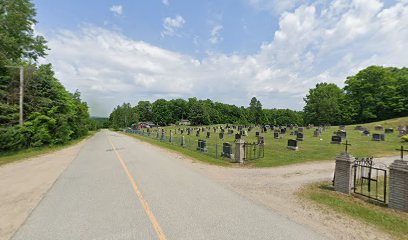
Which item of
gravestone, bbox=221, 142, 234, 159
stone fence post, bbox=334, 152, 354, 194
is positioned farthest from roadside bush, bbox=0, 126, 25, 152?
stone fence post, bbox=334, 152, 354, 194

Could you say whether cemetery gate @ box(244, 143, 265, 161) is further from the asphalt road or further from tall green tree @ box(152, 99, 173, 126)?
tall green tree @ box(152, 99, 173, 126)

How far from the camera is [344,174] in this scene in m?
6.97

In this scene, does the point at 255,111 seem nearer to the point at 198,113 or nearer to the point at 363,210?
the point at 198,113

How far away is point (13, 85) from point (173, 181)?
21.1 m

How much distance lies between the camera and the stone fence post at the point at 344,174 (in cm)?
684

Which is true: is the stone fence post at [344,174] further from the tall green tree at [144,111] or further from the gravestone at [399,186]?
the tall green tree at [144,111]

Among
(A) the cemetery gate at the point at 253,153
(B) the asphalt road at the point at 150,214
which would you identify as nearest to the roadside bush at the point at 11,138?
(B) the asphalt road at the point at 150,214

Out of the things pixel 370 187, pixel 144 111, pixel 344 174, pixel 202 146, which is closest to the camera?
pixel 344 174

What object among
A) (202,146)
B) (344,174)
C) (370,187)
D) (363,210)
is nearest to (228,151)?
(202,146)

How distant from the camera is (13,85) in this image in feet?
63.4

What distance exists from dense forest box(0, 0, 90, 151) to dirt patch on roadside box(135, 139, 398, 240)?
16978 mm

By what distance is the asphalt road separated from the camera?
4070 millimetres

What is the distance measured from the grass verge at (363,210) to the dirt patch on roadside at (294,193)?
273mm

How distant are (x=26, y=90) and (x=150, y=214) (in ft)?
73.2
